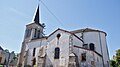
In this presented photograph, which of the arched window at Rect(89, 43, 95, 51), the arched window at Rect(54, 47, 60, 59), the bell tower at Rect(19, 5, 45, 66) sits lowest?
the arched window at Rect(54, 47, 60, 59)

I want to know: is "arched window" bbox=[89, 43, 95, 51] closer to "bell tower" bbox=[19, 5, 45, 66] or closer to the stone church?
the stone church

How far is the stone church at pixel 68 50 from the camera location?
2348 centimetres

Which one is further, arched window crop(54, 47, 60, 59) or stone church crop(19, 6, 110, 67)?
arched window crop(54, 47, 60, 59)

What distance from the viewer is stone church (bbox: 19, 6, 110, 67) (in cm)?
2348

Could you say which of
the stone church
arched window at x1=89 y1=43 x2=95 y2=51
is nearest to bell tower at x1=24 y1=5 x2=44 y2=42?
the stone church

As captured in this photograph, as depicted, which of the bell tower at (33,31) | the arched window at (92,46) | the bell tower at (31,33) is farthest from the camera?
the bell tower at (33,31)

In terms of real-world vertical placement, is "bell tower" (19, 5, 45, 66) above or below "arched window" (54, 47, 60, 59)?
above

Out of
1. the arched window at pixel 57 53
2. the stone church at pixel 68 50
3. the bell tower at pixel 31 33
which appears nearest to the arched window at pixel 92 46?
the stone church at pixel 68 50

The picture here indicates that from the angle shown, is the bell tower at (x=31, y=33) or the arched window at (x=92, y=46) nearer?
the arched window at (x=92, y=46)

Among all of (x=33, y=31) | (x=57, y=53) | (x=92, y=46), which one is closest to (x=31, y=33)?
(x=33, y=31)

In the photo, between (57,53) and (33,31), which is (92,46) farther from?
(33,31)

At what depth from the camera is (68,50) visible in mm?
24219

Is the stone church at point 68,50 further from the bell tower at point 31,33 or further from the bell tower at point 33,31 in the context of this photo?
the bell tower at point 33,31

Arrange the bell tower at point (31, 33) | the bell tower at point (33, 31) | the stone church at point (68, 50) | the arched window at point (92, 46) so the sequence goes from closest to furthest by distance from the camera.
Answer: the stone church at point (68, 50), the arched window at point (92, 46), the bell tower at point (31, 33), the bell tower at point (33, 31)
